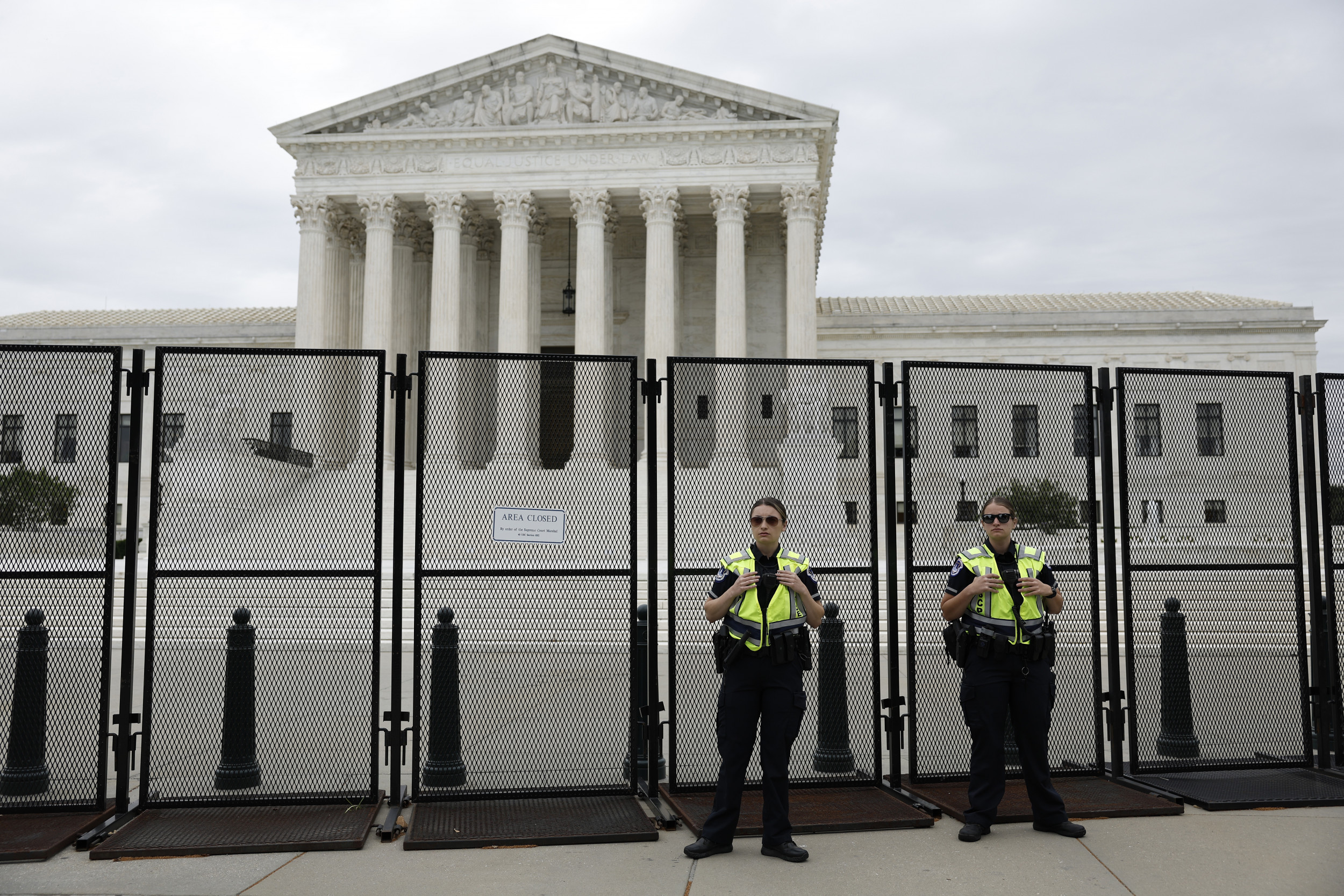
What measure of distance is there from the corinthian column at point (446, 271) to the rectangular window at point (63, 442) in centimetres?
3090

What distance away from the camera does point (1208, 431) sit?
8.48m

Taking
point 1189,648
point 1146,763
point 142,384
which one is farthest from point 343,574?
point 1189,648

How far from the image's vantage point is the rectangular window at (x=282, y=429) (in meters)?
7.50

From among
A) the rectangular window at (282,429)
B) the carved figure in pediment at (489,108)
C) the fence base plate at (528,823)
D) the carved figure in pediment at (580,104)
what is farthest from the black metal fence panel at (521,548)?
the carved figure in pediment at (489,108)

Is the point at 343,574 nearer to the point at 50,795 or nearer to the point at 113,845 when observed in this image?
the point at 113,845

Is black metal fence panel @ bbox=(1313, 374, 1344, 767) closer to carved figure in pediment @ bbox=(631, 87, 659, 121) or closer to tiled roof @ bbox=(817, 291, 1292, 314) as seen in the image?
carved figure in pediment @ bbox=(631, 87, 659, 121)

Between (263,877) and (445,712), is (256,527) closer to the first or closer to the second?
(445,712)

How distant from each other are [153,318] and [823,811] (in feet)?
187

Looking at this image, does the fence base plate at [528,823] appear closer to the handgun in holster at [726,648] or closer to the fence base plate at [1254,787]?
the handgun in holster at [726,648]

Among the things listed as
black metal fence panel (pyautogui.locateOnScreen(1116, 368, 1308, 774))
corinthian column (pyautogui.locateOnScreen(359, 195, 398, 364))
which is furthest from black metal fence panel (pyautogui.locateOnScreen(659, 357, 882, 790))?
corinthian column (pyautogui.locateOnScreen(359, 195, 398, 364))

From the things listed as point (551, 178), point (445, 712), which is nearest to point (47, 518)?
point (445, 712)

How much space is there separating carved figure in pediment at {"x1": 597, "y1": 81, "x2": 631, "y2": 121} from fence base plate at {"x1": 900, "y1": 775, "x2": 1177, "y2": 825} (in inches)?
1383

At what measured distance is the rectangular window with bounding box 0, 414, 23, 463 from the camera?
7.46 m

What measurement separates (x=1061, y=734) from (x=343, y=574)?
22.3 ft
